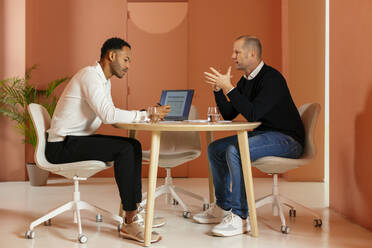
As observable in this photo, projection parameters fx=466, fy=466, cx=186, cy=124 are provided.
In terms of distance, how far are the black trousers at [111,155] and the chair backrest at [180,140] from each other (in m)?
0.97

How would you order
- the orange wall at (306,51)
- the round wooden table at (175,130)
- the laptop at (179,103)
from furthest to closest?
the orange wall at (306,51) → the laptop at (179,103) → the round wooden table at (175,130)

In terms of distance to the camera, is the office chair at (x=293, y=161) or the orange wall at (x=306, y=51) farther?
the orange wall at (x=306, y=51)

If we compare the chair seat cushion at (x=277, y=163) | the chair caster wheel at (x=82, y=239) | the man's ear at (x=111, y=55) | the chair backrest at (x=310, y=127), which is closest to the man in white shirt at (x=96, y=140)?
the man's ear at (x=111, y=55)

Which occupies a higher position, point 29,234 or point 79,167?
point 79,167

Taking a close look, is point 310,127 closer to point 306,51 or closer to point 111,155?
point 111,155

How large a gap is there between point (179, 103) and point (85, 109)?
2.31ft

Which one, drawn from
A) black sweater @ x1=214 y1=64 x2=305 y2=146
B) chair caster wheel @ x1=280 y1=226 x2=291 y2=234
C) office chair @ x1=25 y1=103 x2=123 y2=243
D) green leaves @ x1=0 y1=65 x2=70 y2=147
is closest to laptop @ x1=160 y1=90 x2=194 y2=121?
black sweater @ x1=214 y1=64 x2=305 y2=146

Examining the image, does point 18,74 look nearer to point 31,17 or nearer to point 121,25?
point 31,17

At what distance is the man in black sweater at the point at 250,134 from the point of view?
9.87 ft

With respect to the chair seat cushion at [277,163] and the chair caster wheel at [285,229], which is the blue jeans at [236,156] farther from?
the chair caster wheel at [285,229]

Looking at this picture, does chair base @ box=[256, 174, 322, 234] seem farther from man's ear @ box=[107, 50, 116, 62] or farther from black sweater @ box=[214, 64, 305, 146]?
man's ear @ box=[107, 50, 116, 62]

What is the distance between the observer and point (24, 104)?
5145mm

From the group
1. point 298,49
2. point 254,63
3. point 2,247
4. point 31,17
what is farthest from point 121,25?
point 2,247

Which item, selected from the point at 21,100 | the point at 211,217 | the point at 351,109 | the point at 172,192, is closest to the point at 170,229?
the point at 211,217
